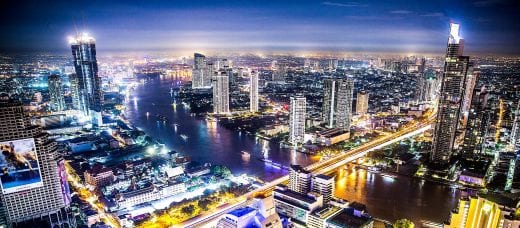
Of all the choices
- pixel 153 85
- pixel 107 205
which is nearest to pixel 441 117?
pixel 107 205

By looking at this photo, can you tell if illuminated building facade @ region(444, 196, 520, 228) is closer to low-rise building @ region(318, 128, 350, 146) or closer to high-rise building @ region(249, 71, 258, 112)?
low-rise building @ region(318, 128, 350, 146)

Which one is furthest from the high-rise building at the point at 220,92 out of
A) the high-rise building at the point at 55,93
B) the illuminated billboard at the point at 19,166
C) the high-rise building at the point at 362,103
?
the illuminated billboard at the point at 19,166

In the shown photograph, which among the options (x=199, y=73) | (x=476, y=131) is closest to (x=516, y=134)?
(x=476, y=131)

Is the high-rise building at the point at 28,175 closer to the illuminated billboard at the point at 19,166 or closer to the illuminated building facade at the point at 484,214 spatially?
the illuminated billboard at the point at 19,166

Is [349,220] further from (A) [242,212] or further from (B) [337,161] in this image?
(B) [337,161]

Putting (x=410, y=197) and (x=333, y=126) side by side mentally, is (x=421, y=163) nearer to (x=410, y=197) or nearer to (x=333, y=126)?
(x=410, y=197)

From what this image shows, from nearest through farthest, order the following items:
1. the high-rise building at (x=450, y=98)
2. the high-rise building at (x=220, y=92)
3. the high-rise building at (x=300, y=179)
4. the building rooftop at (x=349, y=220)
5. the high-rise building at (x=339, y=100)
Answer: the building rooftop at (x=349, y=220), the high-rise building at (x=300, y=179), the high-rise building at (x=450, y=98), the high-rise building at (x=339, y=100), the high-rise building at (x=220, y=92)
